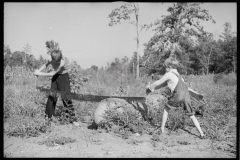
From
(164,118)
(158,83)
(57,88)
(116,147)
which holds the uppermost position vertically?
(158,83)

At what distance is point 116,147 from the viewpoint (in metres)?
4.23

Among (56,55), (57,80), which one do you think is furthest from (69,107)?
(56,55)

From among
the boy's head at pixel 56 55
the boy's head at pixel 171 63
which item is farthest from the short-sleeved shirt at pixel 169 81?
the boy's head at pixel 56 55

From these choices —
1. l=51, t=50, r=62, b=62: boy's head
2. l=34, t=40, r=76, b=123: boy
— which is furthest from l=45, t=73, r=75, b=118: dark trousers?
l=51, t=50, r=62, b=62: boy's head

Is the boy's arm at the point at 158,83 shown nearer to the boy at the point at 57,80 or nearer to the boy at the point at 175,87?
the boy at the point at 175,87

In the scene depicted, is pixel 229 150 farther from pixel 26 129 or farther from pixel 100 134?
Answer: pixel 26 129

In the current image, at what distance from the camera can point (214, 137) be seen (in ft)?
15.5

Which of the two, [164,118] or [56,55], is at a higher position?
[56,55]

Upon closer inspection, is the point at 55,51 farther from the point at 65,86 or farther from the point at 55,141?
the point at 55,141

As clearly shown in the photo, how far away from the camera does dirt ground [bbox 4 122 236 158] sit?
151 inches

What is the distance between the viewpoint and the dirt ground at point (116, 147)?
3844 millimetres

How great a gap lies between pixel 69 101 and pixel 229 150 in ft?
12.2

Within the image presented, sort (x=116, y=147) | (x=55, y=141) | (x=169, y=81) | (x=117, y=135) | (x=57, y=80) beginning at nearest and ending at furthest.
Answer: (x=116, y=147), (x=55, y=141), (x=117, y=135), (x=169, y=81), (x=57, y=80)

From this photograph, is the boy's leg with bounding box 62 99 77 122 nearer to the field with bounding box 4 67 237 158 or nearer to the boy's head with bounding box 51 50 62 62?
the field with bounding box 4 67 237 158
